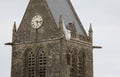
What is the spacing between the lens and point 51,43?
310 feet

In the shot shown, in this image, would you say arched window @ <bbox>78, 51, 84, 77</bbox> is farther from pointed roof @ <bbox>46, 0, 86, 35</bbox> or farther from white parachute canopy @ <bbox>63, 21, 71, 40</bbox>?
white parachute canopy @ <bbox>63, 21, 71, 40</bbox>

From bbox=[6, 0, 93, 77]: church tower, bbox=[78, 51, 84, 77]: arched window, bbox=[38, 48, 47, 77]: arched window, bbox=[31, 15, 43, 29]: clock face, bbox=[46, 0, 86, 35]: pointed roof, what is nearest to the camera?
bbox=[6, 0, 93, 77]: church tower

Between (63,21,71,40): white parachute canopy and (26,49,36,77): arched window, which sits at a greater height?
(63,21,71,40): white parachute canopy

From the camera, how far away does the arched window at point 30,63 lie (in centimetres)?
9588

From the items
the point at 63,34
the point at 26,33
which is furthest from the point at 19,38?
the point at 63,34

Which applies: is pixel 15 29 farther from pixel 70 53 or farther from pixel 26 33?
pixel 70 53

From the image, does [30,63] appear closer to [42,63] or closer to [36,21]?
[42,63]

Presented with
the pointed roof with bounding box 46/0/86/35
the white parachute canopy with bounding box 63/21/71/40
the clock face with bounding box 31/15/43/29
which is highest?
the pointed roof with bounding box 46/0/86/35

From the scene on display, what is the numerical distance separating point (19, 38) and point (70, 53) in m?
7.40

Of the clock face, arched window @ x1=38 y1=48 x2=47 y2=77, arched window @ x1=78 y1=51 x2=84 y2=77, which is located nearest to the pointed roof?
the clock face

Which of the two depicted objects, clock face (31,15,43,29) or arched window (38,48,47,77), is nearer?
arched window (38,48,47,77)

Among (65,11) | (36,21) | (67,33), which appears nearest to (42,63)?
(67,33)

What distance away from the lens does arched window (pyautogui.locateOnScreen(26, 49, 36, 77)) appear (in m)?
95.9

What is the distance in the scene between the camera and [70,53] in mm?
94312
